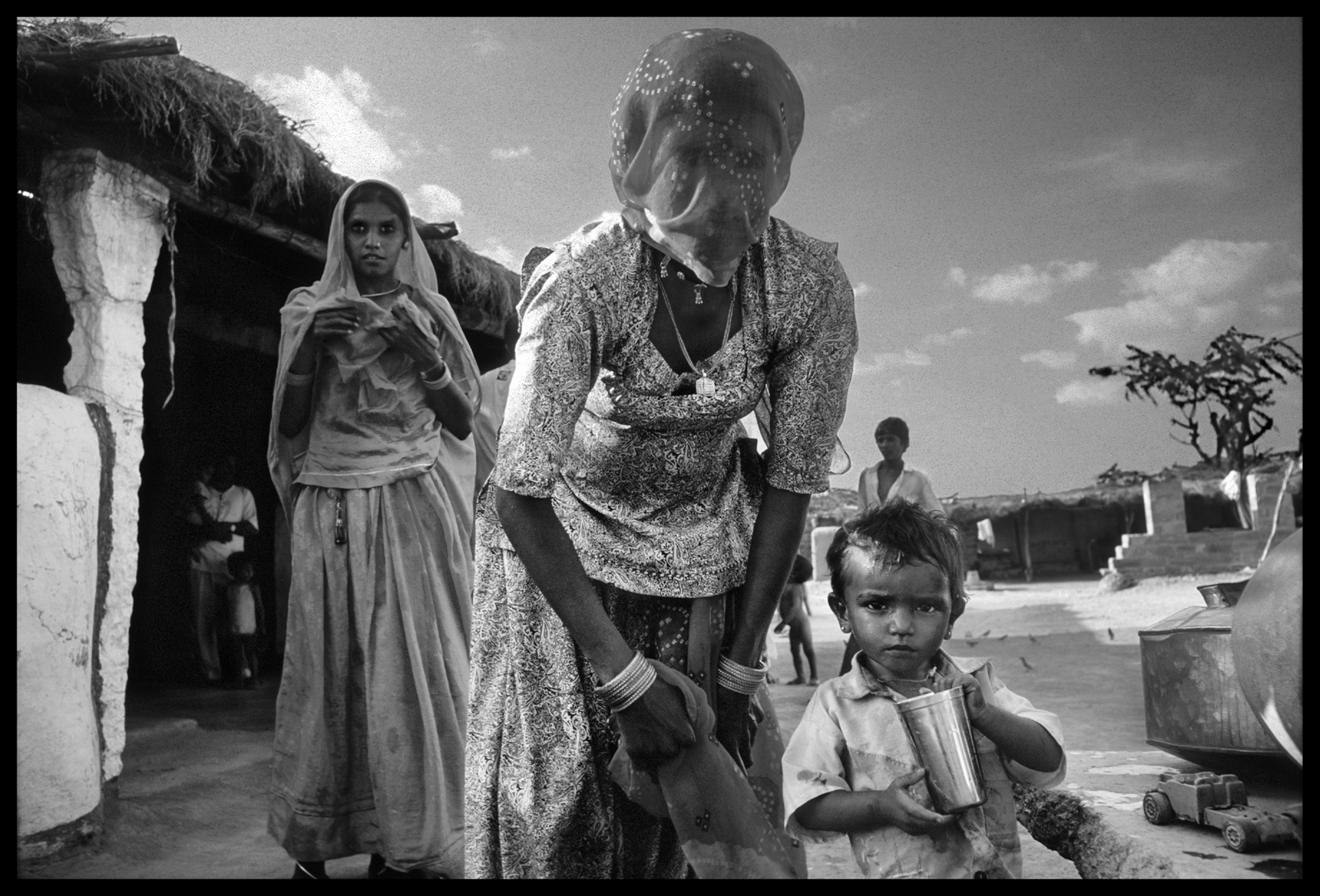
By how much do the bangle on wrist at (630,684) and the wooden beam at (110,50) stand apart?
302 centimetres

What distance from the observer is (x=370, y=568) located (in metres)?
3.10

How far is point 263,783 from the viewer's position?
4.62 m

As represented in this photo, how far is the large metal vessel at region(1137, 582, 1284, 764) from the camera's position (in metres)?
4.04

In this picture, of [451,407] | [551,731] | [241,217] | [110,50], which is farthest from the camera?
[241,217]

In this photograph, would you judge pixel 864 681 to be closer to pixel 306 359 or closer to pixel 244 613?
pixel 306 359

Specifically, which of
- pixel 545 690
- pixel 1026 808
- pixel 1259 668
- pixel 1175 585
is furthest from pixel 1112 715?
pixel 1175 585

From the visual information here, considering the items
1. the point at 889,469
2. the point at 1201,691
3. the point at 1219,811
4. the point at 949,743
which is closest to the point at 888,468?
the point at 889,469

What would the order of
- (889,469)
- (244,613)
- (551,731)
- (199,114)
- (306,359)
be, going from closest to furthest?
(551,731), (306,359), (199,114), (889,469), (244,613)

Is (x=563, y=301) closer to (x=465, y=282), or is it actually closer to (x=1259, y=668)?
(x=1259, y=668)

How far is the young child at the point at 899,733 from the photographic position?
71.1 inches

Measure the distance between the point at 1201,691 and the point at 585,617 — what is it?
11.8ft

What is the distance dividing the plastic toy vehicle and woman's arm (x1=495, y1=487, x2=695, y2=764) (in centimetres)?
263

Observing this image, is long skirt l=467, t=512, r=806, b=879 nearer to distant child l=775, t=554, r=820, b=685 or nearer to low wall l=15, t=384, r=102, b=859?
low wall l=15, t=384, r=102, b=859

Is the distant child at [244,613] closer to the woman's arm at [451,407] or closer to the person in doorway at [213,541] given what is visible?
the person in doorway at [213,541]
